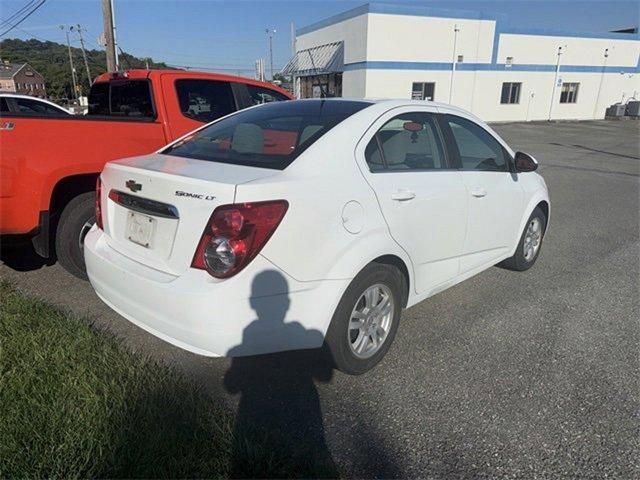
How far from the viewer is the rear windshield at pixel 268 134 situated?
279 cm

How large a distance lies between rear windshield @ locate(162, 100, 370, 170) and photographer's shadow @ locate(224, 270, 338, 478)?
808mm

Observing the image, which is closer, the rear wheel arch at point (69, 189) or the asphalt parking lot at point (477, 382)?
the asphalt parking lot at point (477, 382)

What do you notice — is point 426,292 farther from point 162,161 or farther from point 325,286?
point 162,161

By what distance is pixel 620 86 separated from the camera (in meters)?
37.8

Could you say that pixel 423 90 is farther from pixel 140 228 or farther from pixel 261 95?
pixel 140 228

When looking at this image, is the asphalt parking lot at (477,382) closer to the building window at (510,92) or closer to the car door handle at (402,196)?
the car door handle at (402,196)

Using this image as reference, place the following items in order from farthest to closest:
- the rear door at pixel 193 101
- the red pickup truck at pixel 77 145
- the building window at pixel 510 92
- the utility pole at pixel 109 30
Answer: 1. the building window at pixel 510 92
2. the utility pole at pixel 109 30
3. the rear door at pixel 193 101
4. the red pickup truck at pixel 77 145

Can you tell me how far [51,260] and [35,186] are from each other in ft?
4.76

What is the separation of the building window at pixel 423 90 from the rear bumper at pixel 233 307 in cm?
2987

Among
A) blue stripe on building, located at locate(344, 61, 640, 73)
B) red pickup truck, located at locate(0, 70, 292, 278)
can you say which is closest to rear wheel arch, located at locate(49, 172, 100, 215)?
red pickup truck, located at locate(0, 70, 292, 278)

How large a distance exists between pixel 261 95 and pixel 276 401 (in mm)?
4198

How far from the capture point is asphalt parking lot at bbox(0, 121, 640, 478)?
234 cm

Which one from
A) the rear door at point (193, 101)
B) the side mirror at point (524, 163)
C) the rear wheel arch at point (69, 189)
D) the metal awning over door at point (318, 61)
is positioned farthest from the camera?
the metal awning over door at point (318, 61)

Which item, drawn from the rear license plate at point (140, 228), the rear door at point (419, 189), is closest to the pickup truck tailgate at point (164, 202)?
the rear license plate at point (140, 228)
